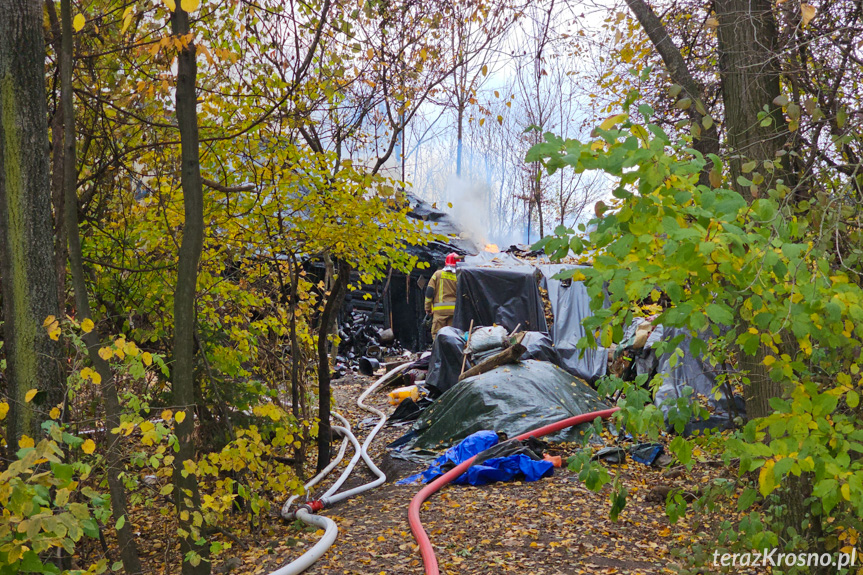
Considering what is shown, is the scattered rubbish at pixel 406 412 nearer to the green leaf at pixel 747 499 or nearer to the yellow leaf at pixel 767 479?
the green leaf at pixel 747 499

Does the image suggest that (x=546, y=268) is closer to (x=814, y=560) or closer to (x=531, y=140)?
(x=531, y=140)

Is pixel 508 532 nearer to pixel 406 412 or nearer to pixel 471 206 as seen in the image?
pixel 406 412

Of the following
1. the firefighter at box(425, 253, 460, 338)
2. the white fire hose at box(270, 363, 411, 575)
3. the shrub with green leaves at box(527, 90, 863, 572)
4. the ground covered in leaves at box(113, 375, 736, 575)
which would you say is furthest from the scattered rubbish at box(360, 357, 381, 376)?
the shrub with green leaves at box(527, 90, 863, 572)

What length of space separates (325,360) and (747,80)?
4.45 meters

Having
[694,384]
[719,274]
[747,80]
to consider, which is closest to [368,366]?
[694,384]

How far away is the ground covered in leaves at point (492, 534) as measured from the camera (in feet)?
13.0

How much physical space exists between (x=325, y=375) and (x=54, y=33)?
3.73 meters

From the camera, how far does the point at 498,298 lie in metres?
11.6

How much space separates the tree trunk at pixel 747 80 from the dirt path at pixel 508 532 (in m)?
2.42

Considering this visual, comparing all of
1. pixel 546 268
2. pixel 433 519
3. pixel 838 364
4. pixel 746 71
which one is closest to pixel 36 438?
pixel 433 519

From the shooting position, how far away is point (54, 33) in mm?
4008

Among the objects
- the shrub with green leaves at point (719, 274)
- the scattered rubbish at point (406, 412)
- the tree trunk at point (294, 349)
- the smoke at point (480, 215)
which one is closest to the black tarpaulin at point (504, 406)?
the scattered rubbish at point (406, 412)

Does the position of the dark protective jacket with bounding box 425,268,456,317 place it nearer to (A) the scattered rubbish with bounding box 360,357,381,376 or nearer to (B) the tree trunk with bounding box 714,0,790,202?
(A) the scattered rubbish with bounding box 360,357,381,376

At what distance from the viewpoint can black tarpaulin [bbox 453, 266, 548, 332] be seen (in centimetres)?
1145
